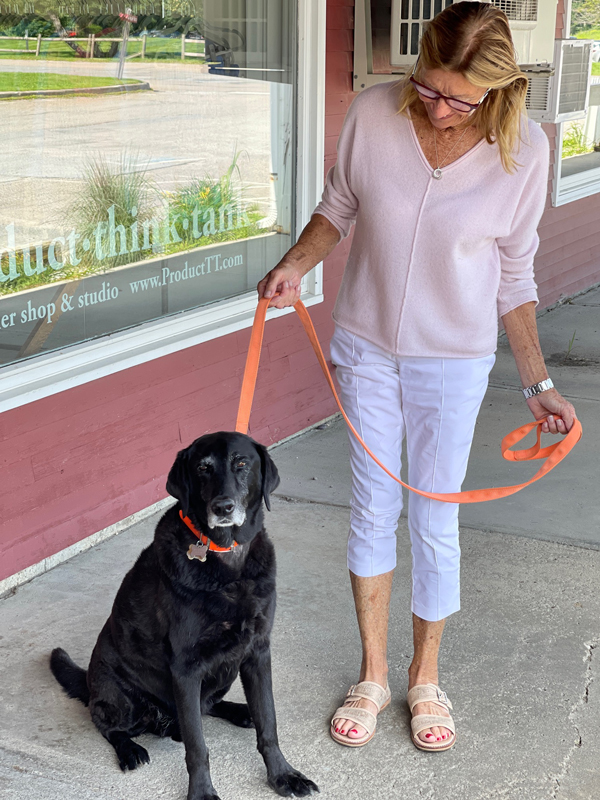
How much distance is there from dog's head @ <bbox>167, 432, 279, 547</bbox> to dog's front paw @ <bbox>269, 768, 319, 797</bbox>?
0.63m

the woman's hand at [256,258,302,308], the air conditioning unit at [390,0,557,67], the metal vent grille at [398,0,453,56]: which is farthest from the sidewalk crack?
the metal vent grille at [398,0,453,56]

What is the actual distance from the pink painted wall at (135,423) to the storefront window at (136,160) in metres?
0.25

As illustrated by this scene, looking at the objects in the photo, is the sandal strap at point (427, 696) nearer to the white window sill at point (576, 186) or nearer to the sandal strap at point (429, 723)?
the sandal strap at point (429, 723)

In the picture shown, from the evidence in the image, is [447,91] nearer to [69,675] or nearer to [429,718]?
[429,718]

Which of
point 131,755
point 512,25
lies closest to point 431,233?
point 131,755

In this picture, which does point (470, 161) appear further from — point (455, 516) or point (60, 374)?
point (60, 374)

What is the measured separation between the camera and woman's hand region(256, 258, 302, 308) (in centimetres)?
254

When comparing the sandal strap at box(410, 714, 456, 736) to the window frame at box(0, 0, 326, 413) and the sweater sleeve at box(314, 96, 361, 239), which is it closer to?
the sweater sleeve at box(314, 96, 361, 239)

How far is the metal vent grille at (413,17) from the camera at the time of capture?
467 centimetres

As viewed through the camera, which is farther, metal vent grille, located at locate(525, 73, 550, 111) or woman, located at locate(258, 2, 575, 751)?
metal vent grille, located at locate(525, 73, 550, 111)

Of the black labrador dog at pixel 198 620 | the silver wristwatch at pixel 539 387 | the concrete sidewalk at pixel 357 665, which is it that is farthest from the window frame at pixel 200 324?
the silver wristwatch at pixel 539 387

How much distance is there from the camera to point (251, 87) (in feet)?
15.0

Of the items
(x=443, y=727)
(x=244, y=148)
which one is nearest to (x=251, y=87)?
(x=244, y=148)

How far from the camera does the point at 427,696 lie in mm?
2715
